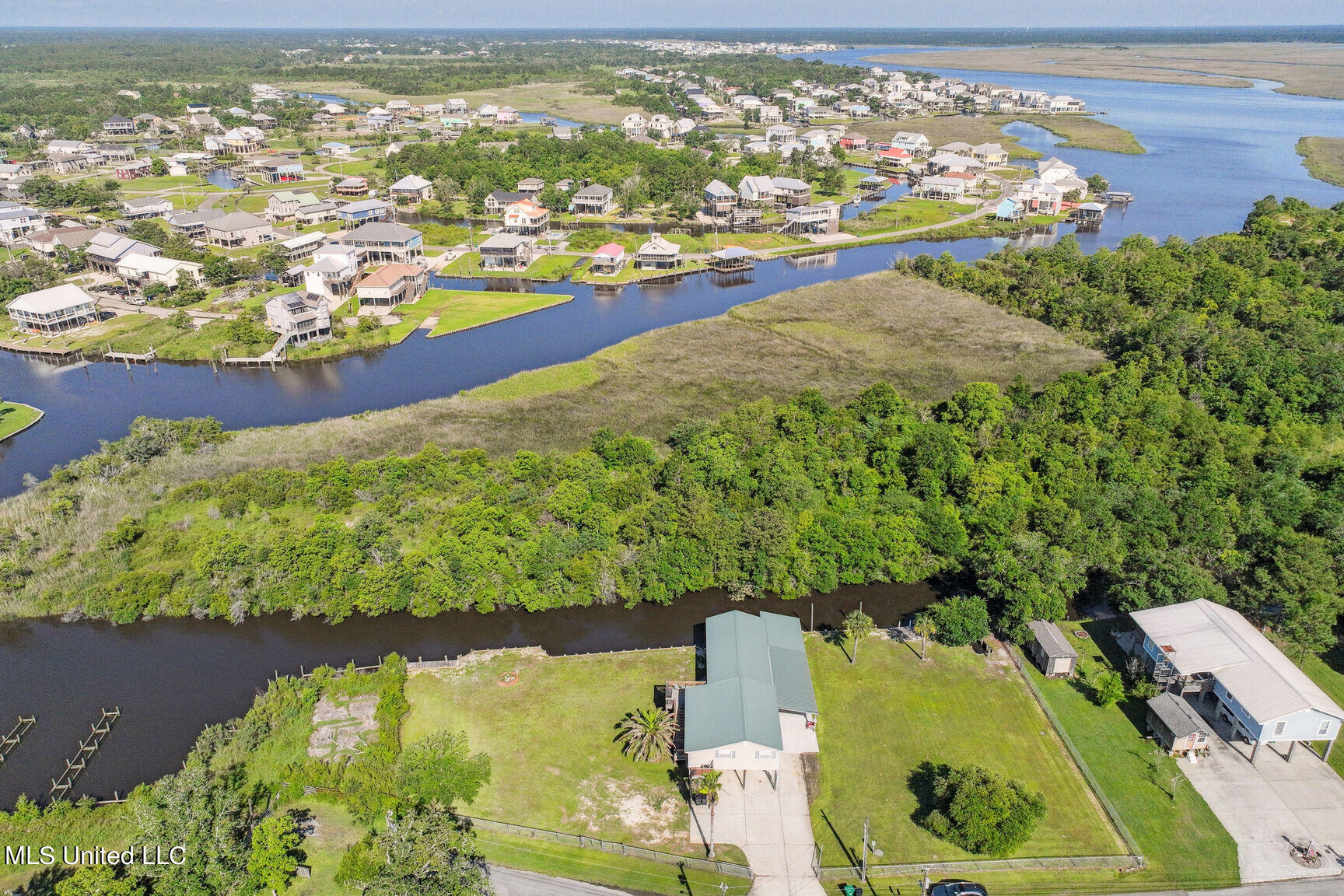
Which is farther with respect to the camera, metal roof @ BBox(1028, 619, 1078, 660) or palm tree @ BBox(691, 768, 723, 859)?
metal roof @ BBox(1028, 619, 1078, 660)

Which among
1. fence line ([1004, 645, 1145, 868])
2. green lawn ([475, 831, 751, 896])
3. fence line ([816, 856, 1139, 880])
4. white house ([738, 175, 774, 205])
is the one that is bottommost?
green lawn ([475, 831, 751, 896])

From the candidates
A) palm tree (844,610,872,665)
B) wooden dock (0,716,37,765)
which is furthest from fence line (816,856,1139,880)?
wooden dock (0,716,37,765)

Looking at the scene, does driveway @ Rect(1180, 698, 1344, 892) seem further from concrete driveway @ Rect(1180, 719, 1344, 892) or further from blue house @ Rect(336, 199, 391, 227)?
blue house @ Rect(336, 199, 391, 227)

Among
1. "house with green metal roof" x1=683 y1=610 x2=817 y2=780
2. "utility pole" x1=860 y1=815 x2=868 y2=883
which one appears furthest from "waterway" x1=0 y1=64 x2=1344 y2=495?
"utility pole" x1=860 y1=815 x2=868 y2=883

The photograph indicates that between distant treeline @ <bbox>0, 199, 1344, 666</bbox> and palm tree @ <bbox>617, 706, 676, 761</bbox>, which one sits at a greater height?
distant treeline @ <bbox>0, 199, 1344, 666</bbox>

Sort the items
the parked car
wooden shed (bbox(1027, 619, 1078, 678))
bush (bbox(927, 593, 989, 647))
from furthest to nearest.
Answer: bush (bbox(927, 593, 989, 647)) < wooden shed (bbox(1027, 619, 1078, 678)) < the parked car

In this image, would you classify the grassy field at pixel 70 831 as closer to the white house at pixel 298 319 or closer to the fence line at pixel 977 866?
the fence line at pixel 977 866

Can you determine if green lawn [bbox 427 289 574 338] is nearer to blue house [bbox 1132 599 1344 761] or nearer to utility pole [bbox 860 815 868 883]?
utility pole [bbox 860 815 868 883]

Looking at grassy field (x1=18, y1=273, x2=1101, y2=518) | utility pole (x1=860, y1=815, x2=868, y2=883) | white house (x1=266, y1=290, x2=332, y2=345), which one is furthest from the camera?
white house (x1=266, y1=290, x2=332, y2=345)

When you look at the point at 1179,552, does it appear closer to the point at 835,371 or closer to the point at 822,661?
the point at 822,661
